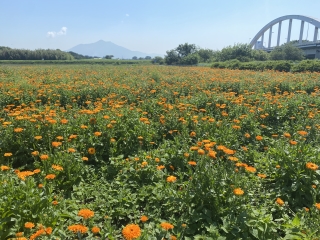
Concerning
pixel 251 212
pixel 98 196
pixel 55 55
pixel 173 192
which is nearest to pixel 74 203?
pixel 98 196

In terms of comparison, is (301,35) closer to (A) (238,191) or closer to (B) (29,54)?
(B) (29,54)

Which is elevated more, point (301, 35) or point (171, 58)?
point (301, 35)

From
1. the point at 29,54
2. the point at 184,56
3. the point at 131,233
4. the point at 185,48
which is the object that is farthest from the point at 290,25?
the point at 131,233

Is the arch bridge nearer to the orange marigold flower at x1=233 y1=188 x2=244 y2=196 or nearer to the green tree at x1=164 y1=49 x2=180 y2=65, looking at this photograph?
the green tree at x1=164 y1=49 x2=180 y2=65

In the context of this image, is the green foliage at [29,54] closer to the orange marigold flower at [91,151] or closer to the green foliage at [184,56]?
the green foliage at [184,56]

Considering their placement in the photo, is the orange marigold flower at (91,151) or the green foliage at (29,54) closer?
the orange marigold flower at (91,151)

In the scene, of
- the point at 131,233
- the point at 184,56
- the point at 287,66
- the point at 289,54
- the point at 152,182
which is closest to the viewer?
the point at 131,233

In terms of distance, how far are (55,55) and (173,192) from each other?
271ft

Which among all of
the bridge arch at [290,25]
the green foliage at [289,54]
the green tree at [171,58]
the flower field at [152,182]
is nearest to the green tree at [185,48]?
the green tree at [171,58]

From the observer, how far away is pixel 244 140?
5125 millimetres

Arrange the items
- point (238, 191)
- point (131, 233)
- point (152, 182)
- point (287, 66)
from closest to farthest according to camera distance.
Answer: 1. point (131, 233)
2. point (238, 191)
3. point (152, 182)
4. point (287, 66)

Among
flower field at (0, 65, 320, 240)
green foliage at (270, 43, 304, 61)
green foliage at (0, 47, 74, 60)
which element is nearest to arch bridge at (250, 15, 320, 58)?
green foliage at (270, 43, 304, 61)

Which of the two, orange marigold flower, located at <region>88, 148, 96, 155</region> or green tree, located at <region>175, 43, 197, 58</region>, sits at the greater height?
green tree, located at <region>175, 43, 197, 58</region>

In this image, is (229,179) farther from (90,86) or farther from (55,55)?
(55,55)
